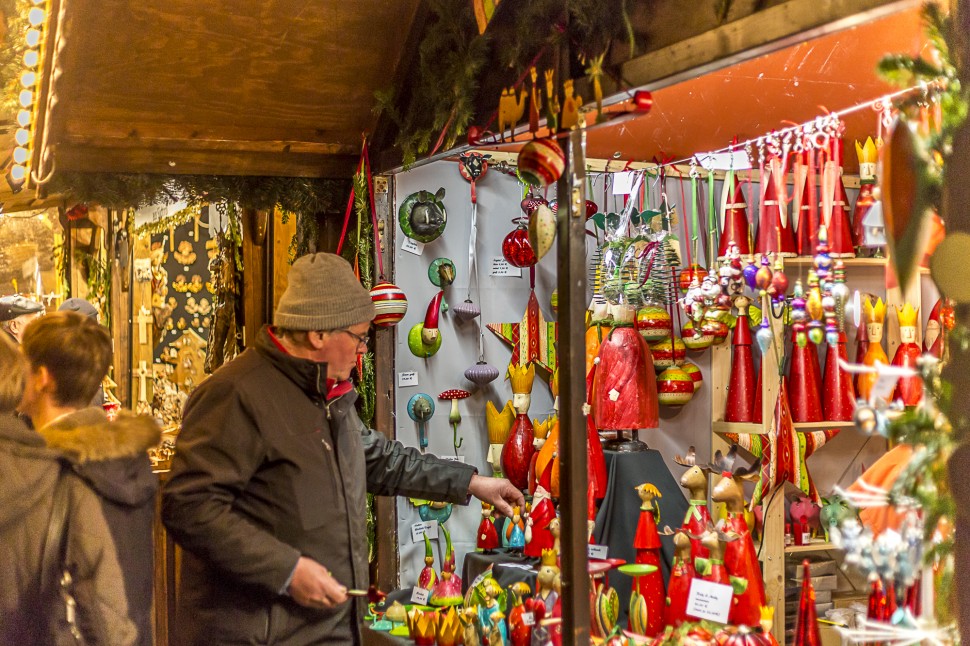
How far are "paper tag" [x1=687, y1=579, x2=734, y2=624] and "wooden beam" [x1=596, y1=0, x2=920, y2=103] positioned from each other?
1221 mm

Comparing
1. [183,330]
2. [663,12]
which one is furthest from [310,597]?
[183,330]

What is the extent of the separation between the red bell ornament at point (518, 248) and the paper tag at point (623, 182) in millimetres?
860

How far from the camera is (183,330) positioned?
439cm

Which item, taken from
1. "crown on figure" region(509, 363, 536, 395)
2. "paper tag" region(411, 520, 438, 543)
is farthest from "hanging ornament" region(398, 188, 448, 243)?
"paper tag" region(411, 520, 438, 543)

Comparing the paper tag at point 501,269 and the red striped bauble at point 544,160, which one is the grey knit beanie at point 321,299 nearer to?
the red striped bauble at point 544,160

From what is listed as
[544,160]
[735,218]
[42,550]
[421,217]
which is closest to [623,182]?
[735,218]

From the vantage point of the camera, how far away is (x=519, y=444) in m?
3.78

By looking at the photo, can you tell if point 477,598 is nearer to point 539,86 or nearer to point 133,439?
point 133,439

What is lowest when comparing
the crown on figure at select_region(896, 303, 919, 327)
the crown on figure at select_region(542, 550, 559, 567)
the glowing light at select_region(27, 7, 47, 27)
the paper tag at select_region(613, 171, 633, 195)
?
the crown on figure at select_region(542, 550, 559, 567)

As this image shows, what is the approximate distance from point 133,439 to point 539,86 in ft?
4.59

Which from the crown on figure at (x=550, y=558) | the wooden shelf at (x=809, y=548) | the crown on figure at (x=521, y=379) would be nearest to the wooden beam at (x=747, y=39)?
the wooden shelf at (x=809, y=548)

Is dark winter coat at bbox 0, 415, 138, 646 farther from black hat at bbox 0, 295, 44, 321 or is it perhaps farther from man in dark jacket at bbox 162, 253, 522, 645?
black hat at bbox 0, 295, 44, 321

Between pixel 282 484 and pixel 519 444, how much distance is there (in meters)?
1.55

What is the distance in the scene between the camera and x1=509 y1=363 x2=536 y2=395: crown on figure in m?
3.91
